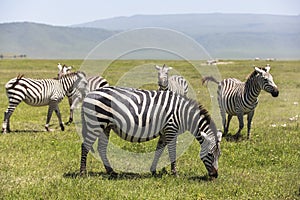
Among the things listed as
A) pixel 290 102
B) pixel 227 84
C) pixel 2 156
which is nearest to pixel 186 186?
pixel 2 156

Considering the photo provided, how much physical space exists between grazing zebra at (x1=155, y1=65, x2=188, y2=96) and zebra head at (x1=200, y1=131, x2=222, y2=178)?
374 inches

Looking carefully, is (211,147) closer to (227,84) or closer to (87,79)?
(227,84)

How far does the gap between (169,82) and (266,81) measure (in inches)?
288

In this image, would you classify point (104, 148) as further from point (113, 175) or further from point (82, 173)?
point (82, 173)

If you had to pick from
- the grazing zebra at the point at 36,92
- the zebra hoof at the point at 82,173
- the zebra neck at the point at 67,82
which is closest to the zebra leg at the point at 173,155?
the zebra hoof at the point at 82,173

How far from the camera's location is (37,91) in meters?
17.3

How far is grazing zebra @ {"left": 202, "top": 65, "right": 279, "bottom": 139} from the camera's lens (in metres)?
15.3

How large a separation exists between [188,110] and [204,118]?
0.42m

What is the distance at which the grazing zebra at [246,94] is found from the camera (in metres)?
15.3

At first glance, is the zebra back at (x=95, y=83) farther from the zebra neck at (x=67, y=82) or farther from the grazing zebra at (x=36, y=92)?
the grazing zebra at (x=36, y=92)

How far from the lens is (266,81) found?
15.2 metres

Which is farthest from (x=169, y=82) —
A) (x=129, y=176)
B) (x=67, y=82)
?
(x=129, y=176)

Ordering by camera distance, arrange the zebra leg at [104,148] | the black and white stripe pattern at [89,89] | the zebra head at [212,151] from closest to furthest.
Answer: the zebra head at [212,151], the zebra leg at [104,148], the black and white stripe pattern at [89,89]

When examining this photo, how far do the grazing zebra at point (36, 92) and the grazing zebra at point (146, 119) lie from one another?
7.36m
